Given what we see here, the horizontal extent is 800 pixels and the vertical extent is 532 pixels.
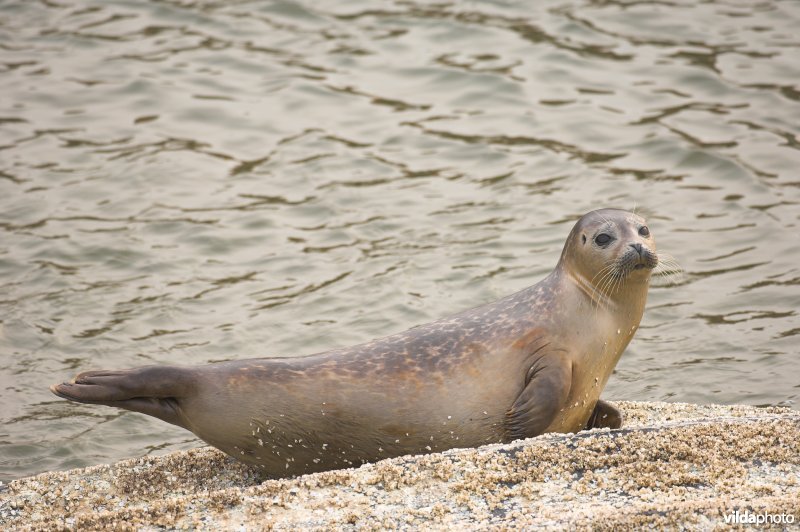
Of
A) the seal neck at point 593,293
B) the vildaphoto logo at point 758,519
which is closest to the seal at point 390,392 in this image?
the seal neck at point 593,293

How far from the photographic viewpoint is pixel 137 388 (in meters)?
5.25

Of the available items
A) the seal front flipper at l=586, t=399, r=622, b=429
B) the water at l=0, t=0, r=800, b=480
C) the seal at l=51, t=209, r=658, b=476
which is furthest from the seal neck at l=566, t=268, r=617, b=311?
the water at l=0, t=0, r=800, b=480

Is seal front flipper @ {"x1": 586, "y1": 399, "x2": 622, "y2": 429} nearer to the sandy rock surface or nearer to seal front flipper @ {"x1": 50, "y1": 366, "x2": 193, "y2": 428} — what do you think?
the sandy rock surface

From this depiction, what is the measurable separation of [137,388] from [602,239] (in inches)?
91.3

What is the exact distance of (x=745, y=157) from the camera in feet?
33.0

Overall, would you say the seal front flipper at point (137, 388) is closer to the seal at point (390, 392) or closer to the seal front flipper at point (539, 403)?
the seal at point (390, 392)

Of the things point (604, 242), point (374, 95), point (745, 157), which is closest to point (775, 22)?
point (745, 157)

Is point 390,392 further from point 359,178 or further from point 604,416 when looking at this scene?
point 359,178

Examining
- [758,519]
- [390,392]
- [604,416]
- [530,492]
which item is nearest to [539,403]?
[604,416]

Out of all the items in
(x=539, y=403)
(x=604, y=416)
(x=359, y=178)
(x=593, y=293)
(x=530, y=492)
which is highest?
(x=593, y=293)

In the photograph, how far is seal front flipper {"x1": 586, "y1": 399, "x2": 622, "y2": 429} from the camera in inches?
221

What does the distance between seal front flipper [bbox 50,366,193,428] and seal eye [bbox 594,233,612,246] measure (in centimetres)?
207

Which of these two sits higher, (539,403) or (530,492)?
(530,492)

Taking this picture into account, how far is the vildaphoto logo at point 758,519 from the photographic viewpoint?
3.92m
